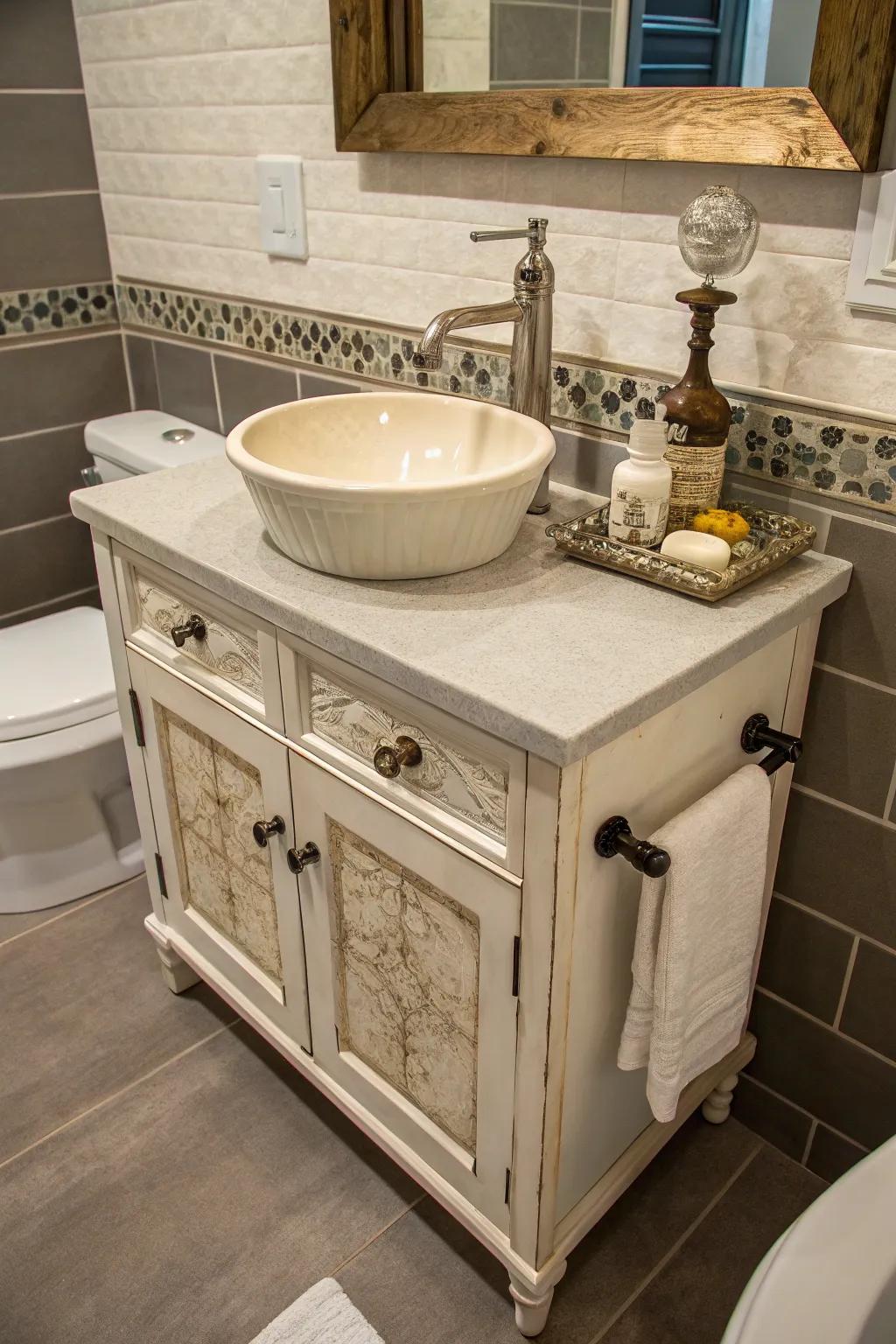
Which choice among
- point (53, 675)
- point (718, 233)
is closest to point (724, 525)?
point (718, 233)

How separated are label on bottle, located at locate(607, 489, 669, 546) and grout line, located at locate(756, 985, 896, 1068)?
0.63 meters

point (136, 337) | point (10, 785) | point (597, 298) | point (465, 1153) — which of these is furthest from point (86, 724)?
point (597, 298)

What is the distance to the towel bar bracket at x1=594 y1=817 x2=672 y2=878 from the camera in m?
0.84

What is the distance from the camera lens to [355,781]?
3.33 feet

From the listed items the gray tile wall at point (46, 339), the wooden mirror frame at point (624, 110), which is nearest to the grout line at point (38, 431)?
the gray tile wall at point (46, 339)

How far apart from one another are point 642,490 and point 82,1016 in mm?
1160

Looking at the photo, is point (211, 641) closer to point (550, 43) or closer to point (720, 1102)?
point (550, 43)

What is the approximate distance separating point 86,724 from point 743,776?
1071 millimetres

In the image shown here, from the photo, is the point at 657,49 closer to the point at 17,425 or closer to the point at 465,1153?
the point at 465,1153

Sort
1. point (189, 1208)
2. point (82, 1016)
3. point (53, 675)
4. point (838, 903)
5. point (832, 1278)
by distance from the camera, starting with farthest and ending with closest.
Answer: point (53, 675) → point (82, 1016) → point (189, 1208) → point (838, 903) → point (832, 1278)

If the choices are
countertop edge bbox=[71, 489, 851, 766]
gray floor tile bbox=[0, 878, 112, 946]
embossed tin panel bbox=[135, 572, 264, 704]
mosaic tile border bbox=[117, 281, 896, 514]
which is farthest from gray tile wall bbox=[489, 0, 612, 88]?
gray floor tile bbox=[0, 878, 112, 946]

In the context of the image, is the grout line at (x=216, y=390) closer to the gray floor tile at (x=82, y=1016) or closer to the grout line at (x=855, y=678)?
the gray floor tile at (x=82, y=1016)

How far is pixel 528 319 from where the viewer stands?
1080mm

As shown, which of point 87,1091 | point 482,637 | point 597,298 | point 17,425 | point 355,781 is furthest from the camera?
Result: point 17,425
